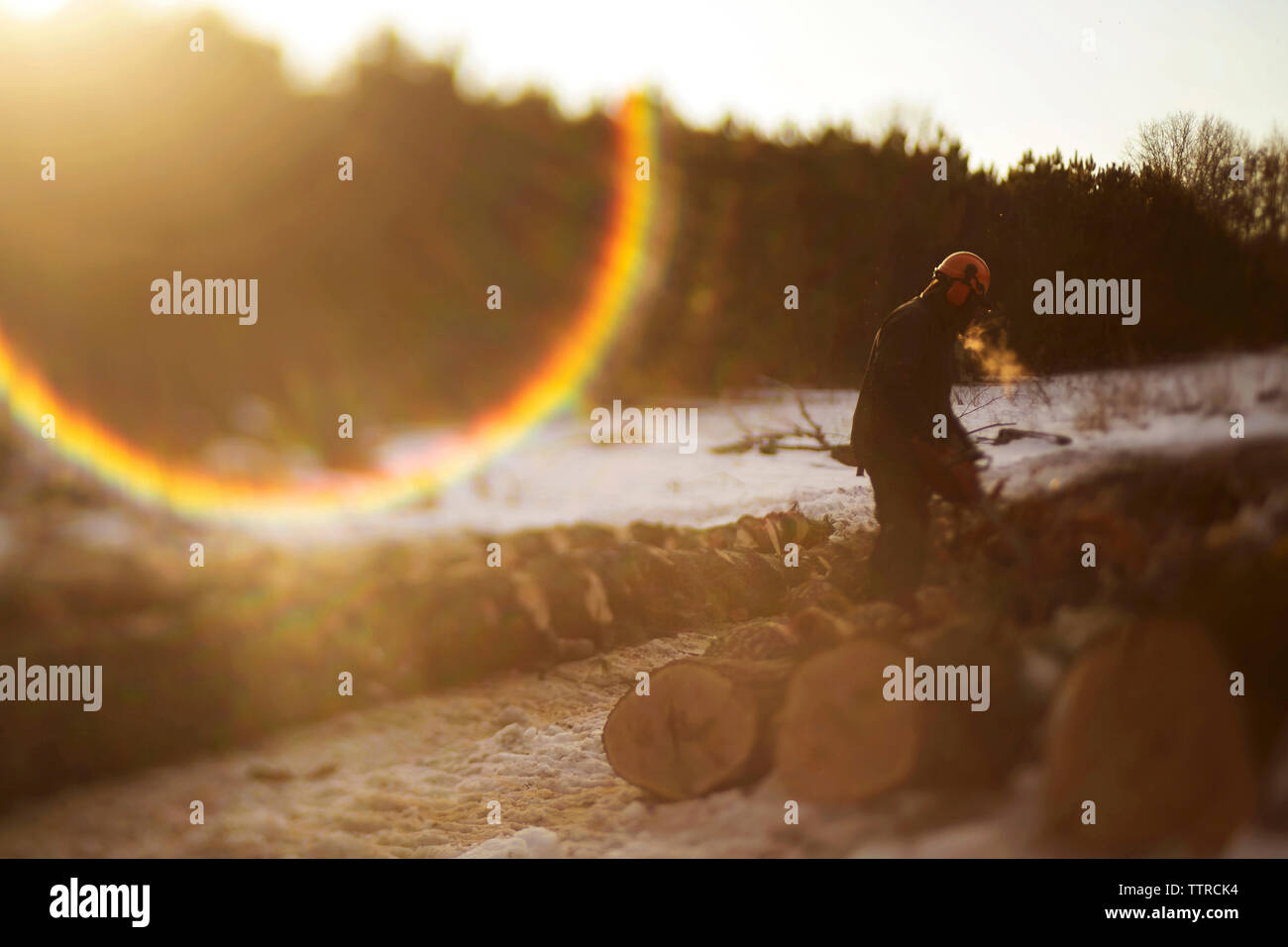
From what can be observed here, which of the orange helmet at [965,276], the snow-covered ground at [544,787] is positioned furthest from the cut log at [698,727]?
the orange helmet at [965,276]

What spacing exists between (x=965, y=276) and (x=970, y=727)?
2.41 metres

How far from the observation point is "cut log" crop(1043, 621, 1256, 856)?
2270mm

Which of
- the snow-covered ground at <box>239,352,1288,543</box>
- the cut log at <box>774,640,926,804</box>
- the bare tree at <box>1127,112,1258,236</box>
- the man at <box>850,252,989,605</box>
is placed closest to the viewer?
the cut log at <box>774,640,926,804</box>

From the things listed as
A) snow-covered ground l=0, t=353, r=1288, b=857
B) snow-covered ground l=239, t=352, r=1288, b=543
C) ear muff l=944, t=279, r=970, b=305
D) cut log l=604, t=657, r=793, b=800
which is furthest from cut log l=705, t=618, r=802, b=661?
ear muff l=944, t=279, r=970, b=305

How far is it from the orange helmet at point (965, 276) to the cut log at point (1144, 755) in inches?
87.5

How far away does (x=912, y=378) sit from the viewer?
4047 millimetres

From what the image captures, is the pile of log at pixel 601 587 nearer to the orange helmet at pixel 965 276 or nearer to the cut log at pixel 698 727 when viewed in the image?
the cut log at pixel 698 727

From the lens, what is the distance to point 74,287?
823 cm

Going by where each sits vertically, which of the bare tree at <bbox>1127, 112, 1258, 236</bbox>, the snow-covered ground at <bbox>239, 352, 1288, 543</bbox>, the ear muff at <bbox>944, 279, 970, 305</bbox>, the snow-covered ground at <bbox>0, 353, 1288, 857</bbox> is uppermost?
the bare tree at <bbox>1127, 112, 1258, 236</bbox>

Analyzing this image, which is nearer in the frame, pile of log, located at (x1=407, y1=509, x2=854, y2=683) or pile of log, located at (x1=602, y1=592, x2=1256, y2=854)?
pile of log, located at (x1=602, y1=592, x2=1256, y2=854)

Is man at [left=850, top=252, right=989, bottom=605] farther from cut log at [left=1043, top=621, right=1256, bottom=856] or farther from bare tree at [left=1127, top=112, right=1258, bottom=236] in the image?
cut log at [left=1043, top=621, right=1256, bottom=856]

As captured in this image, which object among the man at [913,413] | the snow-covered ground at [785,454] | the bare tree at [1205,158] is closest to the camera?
the snow-covered ground at [785,454]

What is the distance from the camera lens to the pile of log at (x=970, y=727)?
2289 millimetres

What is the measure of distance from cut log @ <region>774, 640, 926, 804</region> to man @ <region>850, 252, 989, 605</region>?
115 cm
